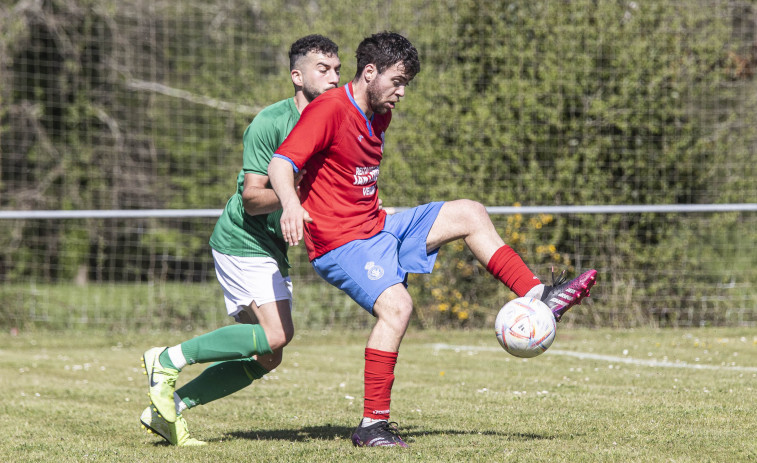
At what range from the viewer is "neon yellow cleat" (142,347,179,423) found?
15.5ft

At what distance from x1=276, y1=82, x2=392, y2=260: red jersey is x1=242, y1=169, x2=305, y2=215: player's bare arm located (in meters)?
0.13

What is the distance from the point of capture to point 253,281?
16.0 feet

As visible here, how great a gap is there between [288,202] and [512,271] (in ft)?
3.88

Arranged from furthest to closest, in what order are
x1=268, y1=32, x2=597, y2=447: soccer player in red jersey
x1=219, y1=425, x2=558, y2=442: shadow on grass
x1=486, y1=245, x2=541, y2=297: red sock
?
x1=219, y1=425, x2=558, y2=442: shadow on grass, x1=486, y1=245, x2=541, y2=297: red sock, x1=268, y1=32, x2=597, y2=447: soccer player in red jersey

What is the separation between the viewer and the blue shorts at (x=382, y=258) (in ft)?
14.5

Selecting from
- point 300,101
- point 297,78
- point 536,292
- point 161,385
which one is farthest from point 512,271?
point 161,385

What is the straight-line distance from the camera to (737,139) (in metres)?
12.4

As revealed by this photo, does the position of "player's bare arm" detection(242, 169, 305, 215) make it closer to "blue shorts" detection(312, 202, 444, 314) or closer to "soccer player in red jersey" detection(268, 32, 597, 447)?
"soccer player in red jersey" detection(268, 32, 597, 447)

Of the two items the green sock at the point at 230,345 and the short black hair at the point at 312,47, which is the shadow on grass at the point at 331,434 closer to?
the green sock at the point at 230,345

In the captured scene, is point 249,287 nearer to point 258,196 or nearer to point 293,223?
point 258,196

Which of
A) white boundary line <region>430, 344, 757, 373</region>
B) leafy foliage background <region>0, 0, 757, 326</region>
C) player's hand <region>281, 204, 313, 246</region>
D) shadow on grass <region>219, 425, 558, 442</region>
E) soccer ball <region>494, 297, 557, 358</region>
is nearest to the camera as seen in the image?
player's hand <region>281, 204, 313, 246</region>

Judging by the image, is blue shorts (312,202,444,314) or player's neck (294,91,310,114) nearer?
blue shorts (312,202,444,314)

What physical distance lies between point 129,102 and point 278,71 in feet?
11.8

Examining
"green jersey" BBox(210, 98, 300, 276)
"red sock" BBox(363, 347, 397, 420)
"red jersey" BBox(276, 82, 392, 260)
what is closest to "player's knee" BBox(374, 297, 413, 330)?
"red sock" BBox(363, 347, 397, 420)
